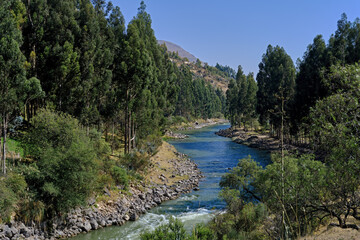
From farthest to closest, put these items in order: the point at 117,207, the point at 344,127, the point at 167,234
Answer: the point at 117,207 → the point at 167,234 → the point at 344,127

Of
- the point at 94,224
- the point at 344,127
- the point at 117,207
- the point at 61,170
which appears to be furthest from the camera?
the point at 117,207

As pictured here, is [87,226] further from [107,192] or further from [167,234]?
[167,234]

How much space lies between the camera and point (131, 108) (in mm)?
39812

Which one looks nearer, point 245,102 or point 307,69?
point 307,69

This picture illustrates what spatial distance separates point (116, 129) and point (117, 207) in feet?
92.0

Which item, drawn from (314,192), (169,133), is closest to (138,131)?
(314,192)

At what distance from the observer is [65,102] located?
34250mm

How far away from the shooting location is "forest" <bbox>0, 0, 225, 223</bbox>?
21766mm

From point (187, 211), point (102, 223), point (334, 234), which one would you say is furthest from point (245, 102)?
point (334, 234)

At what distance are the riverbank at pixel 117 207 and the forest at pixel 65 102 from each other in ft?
2.85

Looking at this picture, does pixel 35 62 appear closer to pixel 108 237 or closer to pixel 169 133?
pixel 108 237

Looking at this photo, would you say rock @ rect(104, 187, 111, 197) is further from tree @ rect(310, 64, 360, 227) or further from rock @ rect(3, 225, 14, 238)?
tree @ rect(310, 64, 360, 227)

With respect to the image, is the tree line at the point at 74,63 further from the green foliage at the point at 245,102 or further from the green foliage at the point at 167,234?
the green foliage at the point at 245,102

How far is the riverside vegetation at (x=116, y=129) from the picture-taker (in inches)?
457
